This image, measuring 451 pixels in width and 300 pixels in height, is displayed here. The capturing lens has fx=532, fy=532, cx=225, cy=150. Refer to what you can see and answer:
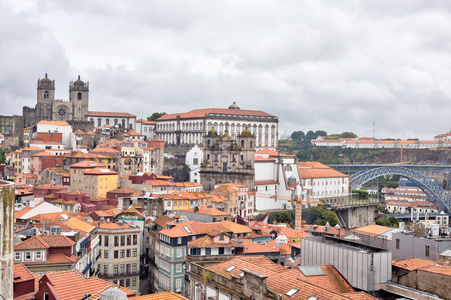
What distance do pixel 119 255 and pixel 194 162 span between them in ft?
147

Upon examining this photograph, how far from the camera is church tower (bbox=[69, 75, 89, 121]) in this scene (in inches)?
3760

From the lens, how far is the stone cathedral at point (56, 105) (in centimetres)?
9381

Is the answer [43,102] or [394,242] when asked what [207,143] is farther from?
[394,242]

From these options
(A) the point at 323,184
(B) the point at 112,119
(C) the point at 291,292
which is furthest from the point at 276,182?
(C) the point at 291,292

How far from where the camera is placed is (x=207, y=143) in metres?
79.8

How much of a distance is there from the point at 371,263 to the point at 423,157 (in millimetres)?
145204

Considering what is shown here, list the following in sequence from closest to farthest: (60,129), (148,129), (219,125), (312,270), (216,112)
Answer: (312,270) → (60,129) → (219,125) → (216,112) → (148,129)

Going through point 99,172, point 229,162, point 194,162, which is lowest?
point 99,172

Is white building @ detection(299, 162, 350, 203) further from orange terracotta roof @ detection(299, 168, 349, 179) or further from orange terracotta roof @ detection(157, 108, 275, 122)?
orange terracotta roof @ detection(157, 108, 275, 122)

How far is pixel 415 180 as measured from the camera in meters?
103

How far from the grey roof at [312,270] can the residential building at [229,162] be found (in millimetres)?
53626

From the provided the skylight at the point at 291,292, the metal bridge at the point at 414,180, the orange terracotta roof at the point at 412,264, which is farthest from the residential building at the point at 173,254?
the metal bridge at the point at 414,180

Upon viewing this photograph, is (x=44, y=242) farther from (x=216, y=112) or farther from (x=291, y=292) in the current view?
(x=216, y=112)

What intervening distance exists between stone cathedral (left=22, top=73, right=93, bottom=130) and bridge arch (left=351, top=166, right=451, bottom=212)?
51.9 meters
